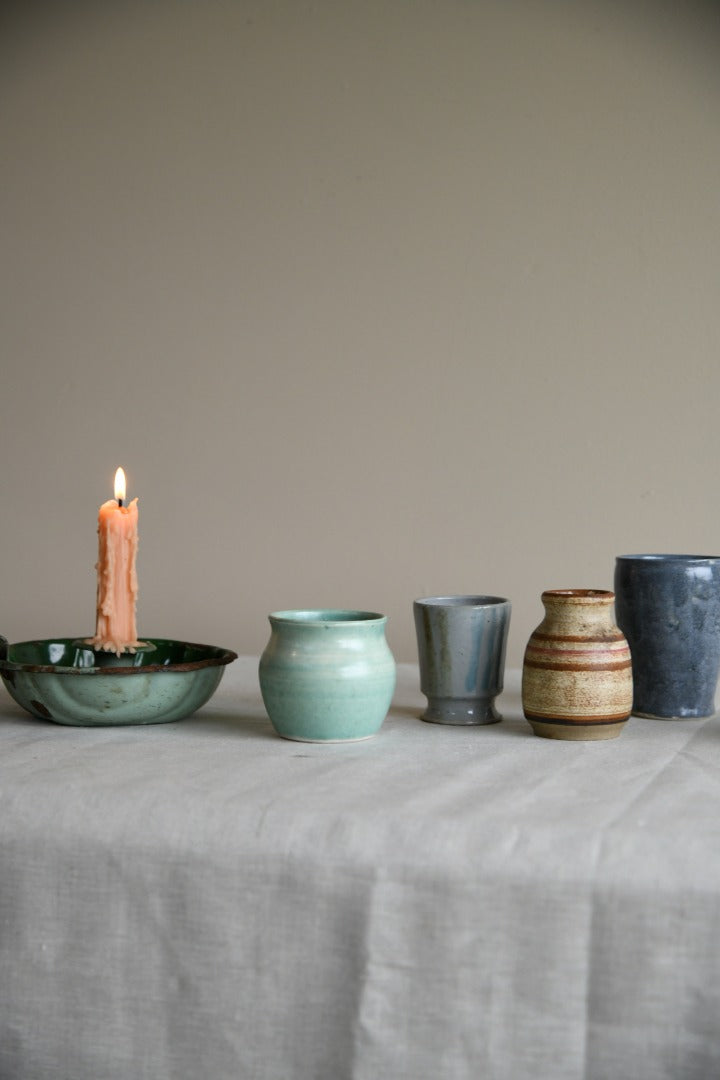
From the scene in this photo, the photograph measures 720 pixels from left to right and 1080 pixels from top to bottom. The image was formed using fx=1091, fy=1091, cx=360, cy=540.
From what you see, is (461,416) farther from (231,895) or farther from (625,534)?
(231,895)

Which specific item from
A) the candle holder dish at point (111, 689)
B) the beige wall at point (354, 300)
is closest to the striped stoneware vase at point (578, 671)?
the candle holder dish at point (111, 689)

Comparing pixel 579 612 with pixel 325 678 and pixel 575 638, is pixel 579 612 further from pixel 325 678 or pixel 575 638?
pixel 325 678

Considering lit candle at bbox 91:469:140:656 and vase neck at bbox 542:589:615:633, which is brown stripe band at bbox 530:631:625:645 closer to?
vase neck at bbox 542:589:615:633

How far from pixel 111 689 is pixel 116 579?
3.7 inches

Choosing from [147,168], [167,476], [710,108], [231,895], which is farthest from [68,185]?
[231,895]

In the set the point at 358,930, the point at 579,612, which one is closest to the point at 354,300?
the point at 579,612

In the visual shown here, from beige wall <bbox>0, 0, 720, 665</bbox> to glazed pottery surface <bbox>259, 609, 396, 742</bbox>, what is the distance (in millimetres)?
841

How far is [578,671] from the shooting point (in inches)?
33.8

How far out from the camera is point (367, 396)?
172cm

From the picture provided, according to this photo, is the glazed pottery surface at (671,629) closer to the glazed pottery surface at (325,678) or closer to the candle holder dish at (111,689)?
the glazed pottery surface at (325,678)

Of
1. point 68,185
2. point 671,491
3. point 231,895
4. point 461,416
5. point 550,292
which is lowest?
point 231,895

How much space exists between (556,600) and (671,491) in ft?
Result: 2.58

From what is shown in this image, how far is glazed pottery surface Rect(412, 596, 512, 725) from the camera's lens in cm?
93

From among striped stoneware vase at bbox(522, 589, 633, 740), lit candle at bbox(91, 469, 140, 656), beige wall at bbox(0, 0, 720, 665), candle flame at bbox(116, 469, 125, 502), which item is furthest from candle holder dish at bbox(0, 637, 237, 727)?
beige wall at bbox(0, 0, 720, 665)
